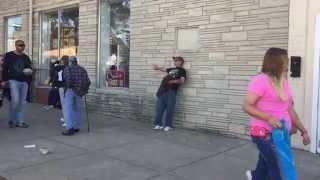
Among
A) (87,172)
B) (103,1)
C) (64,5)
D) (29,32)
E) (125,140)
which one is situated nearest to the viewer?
(87,172)

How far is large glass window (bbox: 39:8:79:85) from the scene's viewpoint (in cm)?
1320

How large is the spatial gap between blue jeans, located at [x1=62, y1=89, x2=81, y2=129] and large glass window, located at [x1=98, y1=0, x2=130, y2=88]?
95.8 inches

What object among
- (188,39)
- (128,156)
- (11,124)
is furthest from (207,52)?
(11,124)

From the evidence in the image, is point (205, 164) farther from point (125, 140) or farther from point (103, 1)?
point (103, 1)

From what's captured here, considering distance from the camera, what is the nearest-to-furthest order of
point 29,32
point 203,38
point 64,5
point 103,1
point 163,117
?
1. point 203,38
2. point 163,117
3. point 103,1
4. point 64,5
5. point 29,32

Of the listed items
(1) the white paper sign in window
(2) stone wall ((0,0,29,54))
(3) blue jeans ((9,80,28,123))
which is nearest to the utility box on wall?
(1) the white paper sign in window

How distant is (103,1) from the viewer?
39.0 feet

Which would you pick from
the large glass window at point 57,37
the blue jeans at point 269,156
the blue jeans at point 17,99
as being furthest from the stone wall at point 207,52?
the blue jeans at point 269,156

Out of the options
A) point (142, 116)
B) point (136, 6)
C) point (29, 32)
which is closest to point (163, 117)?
point (142, 116)

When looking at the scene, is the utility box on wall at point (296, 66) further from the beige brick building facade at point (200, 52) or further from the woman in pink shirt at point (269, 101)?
the woman in pink shirt at point (269, 101)

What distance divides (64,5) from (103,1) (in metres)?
1.81

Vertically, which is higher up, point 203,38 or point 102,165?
point 203,38

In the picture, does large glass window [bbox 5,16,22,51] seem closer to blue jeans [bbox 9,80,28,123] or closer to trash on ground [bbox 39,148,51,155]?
blue jeans [bbox 9,80,28,123]

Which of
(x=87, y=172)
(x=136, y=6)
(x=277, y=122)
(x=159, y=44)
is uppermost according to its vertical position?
(x=136, y=6)
